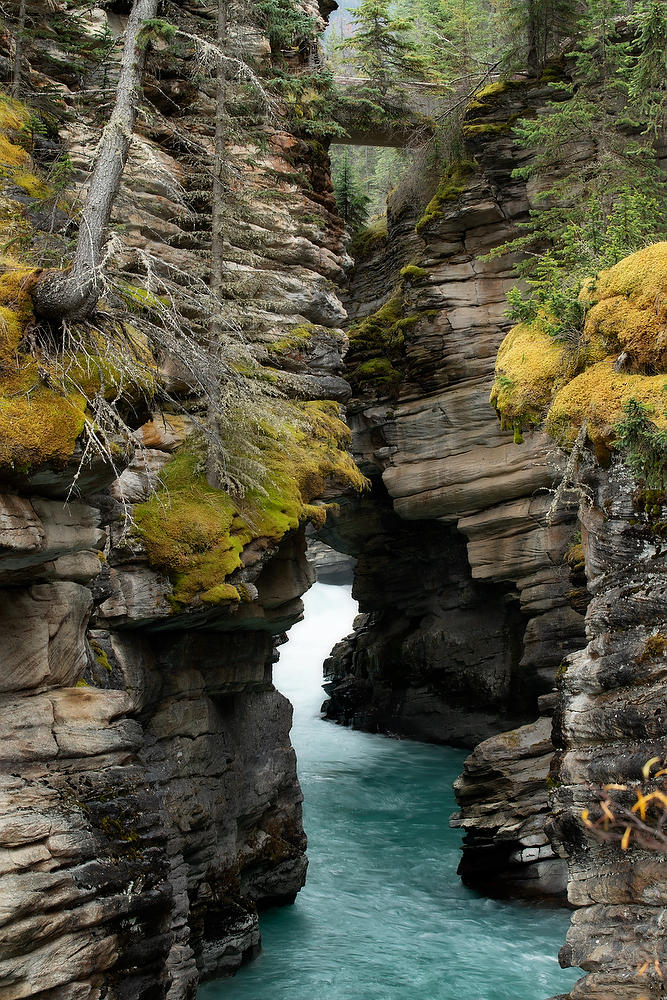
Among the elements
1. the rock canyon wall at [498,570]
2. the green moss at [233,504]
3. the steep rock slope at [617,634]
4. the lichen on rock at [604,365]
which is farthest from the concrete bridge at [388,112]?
the steep rock slope at [617,634]

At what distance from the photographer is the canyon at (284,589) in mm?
7379

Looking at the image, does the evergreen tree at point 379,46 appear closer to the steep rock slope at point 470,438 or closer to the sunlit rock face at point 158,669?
the steep rock slope at point 470,438

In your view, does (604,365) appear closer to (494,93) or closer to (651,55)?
(651,55)

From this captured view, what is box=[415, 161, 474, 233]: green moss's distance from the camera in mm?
21266

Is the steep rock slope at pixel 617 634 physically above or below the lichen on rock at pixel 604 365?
below

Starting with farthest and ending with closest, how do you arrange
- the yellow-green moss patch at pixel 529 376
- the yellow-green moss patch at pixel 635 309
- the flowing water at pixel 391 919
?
the flowing water at pixel 391 919, the yellow-green moss patch at pixel 529 376, the yellow-green moss patch at pixel 635 309

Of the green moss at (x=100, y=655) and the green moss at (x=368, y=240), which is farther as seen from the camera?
the green moss at (x=368, y=240)

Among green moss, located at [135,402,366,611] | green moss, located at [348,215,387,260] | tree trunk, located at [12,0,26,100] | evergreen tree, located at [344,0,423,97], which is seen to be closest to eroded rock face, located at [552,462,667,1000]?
green moss, located at [135,402,366,611]

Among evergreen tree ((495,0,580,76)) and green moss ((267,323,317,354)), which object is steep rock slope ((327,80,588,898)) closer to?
evergreen tree ((495,0,580,76))

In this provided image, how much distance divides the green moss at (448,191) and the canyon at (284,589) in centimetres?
8

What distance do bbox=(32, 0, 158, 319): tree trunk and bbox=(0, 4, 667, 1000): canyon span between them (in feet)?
1.49

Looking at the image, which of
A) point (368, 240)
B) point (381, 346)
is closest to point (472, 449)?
point (381, 346)

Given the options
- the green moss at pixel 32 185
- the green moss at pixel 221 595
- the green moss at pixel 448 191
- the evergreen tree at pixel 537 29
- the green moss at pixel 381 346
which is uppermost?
the evergreen tree at pixel 537 29

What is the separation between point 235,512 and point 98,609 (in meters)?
2.85
